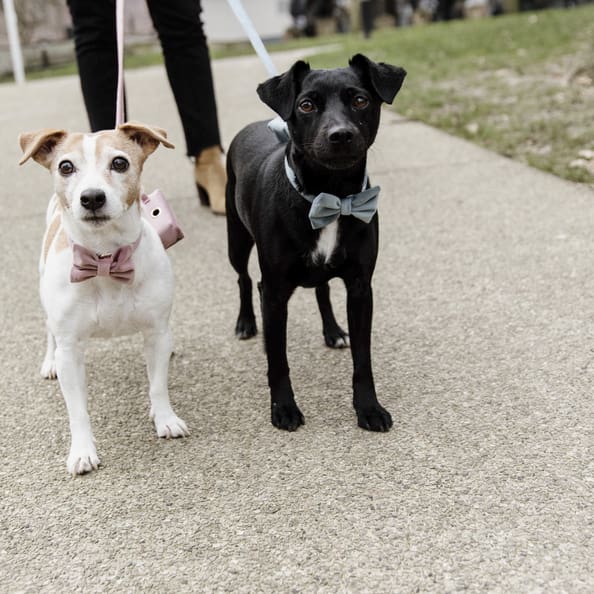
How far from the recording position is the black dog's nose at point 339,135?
254 centimetres

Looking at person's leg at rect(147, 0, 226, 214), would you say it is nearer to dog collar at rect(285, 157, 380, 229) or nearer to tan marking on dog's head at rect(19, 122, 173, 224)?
tan marking on dog's head at rect(19, 122, 173, 224)

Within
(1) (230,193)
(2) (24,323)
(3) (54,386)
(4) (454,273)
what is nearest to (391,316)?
(4) (454,273)

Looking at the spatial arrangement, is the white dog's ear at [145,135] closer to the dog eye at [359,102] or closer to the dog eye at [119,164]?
the dog eye at [119,164]

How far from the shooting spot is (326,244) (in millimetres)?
2760

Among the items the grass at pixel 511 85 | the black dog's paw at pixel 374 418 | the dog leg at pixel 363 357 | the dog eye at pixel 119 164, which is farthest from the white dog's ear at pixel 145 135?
the grass at pixel 511 85

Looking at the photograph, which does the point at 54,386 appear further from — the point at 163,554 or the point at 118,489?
the point at 163,554

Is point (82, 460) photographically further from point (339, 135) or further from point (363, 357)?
point (339, 135)

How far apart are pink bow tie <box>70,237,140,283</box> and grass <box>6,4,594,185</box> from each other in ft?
12.9

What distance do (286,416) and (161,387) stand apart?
46cm

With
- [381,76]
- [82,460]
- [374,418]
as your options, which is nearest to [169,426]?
[82,460]

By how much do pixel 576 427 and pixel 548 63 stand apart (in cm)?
807

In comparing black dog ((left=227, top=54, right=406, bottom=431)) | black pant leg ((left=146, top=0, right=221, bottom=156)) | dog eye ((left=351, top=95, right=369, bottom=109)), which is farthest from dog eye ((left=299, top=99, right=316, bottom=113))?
black pant leg ((left=146, top=0, right=221, bottom=156))

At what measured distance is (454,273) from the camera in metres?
4.30

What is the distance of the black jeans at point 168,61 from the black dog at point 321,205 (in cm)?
204
